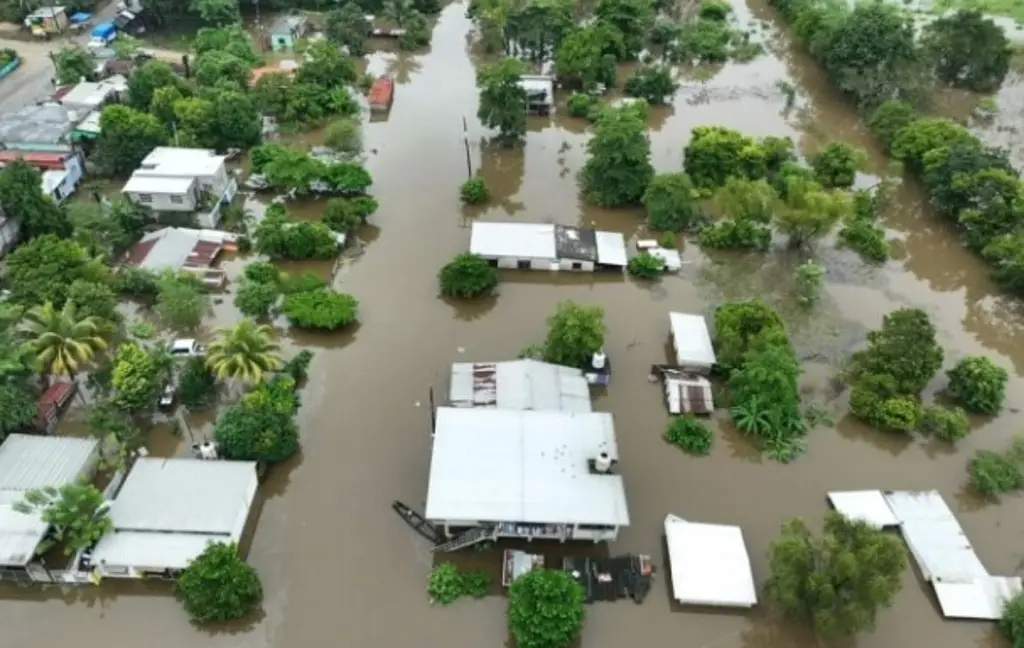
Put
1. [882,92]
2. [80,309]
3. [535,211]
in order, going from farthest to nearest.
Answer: [882,92] < [535,211] < [80,309]

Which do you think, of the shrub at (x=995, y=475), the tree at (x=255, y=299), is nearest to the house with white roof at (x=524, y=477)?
the tree at (x=255, y=299)

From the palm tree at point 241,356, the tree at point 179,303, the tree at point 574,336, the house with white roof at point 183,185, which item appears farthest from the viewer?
the house with white roof at point 183,185

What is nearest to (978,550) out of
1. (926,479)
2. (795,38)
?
(926,479)

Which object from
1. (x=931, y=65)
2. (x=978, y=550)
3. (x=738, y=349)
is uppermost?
(x=931, y=65)

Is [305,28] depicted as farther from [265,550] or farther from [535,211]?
[265,550]

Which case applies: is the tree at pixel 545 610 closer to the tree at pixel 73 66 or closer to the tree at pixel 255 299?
the tree at pixel 255 299

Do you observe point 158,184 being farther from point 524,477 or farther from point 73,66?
point 524,477
